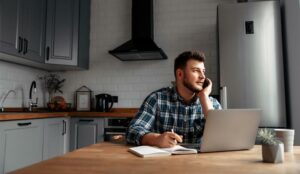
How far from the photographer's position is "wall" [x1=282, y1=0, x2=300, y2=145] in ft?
8.07

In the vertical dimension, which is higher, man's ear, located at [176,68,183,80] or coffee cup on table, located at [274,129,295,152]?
man's ear, located at [176,68,183,80]

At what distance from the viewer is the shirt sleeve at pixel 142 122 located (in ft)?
4.33

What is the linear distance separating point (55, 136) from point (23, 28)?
123 cm

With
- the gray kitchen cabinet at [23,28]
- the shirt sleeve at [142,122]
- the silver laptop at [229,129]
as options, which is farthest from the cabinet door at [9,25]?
the silver laptop at [229,129]

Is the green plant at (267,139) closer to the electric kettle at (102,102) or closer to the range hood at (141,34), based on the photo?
the range hood at (141,34)

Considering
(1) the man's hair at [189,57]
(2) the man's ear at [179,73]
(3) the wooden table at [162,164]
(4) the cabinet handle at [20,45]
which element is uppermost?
(4) the cabinet handle at [20,45]

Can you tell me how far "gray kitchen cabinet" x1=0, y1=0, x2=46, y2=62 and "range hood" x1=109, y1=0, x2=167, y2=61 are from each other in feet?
3.00

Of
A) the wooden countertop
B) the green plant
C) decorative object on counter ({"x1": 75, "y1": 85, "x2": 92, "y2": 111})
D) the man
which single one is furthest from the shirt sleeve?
decorative object on counter ({"x1": 75, "y1": 85, "x2": 92, "y2": 111})

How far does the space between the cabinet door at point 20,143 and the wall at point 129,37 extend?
129cm

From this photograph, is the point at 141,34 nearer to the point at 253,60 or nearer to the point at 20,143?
the point at 253,60

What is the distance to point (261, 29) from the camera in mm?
2725

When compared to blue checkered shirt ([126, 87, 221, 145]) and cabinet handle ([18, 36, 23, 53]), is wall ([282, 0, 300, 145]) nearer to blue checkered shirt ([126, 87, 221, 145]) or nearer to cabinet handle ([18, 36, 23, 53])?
blue checkered shirt ([126, 87, 221, 145])

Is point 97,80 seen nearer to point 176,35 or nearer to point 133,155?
point 176,35

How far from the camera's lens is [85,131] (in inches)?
130
